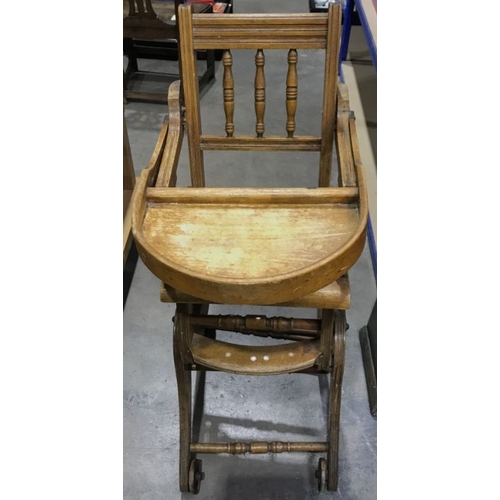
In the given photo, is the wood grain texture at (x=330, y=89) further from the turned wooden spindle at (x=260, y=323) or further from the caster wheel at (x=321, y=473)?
the caster wheel at (x=321, y=473)

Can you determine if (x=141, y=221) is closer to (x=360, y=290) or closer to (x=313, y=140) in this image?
(x=313, y=140)

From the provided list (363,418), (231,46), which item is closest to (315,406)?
(363,418)

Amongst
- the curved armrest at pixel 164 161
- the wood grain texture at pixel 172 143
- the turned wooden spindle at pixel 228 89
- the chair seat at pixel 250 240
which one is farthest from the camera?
the turned wooden spindle at pixel 228 89

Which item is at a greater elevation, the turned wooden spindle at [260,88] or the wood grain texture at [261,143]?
the turned wooden spindle at [260,88]

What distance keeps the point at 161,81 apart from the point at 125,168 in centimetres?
151

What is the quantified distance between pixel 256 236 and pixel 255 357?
1.21ft

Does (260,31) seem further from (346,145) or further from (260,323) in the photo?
(260,323)

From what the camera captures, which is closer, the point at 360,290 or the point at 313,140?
the point at 313,140

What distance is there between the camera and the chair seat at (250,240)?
2.89 feet

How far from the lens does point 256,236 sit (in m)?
1.01

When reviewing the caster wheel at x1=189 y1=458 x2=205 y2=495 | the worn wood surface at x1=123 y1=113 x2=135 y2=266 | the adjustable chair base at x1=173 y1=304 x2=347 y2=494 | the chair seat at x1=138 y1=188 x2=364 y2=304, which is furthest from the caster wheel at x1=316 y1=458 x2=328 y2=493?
the worn wood surface at x1=123 y1=113 x2=135 y2=266

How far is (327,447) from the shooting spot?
1.40m

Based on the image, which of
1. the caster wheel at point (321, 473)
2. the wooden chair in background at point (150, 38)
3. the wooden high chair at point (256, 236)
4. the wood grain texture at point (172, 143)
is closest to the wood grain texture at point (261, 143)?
the wooden high chair at point (256, 236)

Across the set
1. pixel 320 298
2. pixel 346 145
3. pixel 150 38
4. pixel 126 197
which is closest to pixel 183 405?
pixel 320 298
